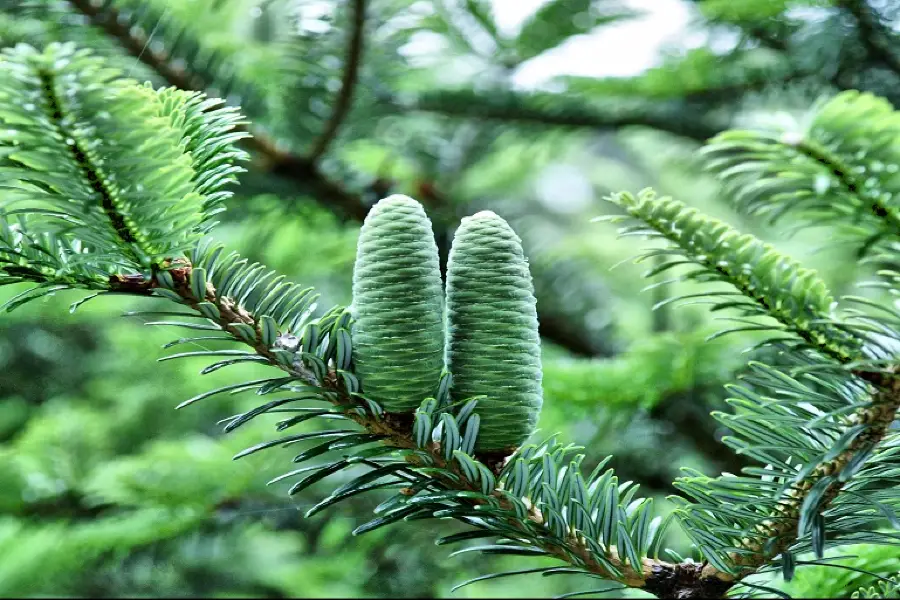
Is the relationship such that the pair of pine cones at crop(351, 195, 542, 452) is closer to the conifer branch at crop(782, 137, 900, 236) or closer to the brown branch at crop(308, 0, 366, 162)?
Answer: the conifer branch at crop(782, 137, 900, 236)

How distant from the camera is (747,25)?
0.69m

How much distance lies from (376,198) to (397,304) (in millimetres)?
508

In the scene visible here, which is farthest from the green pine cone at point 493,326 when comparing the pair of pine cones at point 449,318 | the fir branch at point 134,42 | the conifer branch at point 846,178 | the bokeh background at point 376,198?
the fir branch at point 134,42

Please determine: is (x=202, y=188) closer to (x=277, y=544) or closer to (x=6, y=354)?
(x=277, y=544)

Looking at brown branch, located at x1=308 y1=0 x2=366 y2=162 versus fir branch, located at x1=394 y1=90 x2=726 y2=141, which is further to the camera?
fir branch, located at x1=394 y1=90 x2=726 y2=141

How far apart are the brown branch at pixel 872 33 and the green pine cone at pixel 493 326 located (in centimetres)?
44

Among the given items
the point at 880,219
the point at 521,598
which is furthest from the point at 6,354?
the point at 880,219

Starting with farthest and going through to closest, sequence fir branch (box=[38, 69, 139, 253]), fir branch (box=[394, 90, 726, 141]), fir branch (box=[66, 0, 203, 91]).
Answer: fir branch (box=[394, 90, 726, 141]) → fir branch (box=[66, 0, 203, 91]) → fir branch (box=[38, 69, 139, 253])

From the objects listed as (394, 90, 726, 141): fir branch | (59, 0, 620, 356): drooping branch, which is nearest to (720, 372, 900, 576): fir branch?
(59, 0, 620, 356): drooping branch

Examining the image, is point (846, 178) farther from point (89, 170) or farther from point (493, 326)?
point (89, 170)

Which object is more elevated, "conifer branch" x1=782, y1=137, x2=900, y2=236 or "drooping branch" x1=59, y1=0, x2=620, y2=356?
"conifer branch" x1=782, y1=137, x2=900, y2=236

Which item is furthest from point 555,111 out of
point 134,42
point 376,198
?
point 134,42

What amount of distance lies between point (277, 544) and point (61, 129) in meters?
1.03

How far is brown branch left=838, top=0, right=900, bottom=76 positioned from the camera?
1.89ft
